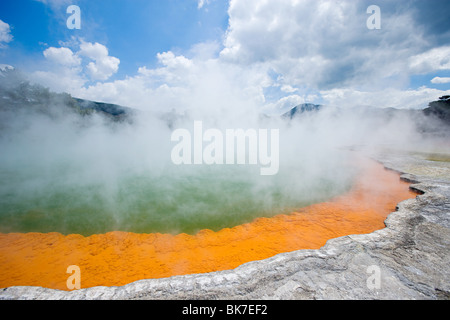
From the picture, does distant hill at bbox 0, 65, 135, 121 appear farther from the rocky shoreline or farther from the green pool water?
the rocky shoreline

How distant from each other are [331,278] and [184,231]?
3046mm

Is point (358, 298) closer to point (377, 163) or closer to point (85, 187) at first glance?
point (85, 187)

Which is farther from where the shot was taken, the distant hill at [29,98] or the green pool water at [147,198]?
the distant hill at [29,98]

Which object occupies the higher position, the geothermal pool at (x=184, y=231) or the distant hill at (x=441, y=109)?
the distant hill at (x=441, y=109)

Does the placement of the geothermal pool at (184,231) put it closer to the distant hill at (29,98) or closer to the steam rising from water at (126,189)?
the steam rising from water at (126,189)

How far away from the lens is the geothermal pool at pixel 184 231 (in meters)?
2.88

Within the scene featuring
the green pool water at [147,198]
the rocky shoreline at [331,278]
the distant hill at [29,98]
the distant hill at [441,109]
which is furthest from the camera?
the distant hill at [441,109]

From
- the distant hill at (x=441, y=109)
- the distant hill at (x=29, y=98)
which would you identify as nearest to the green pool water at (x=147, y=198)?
the distant hill at (x=29, y=98)

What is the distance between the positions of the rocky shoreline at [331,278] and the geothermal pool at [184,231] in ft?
2.43

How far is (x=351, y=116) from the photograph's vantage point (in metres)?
28.5

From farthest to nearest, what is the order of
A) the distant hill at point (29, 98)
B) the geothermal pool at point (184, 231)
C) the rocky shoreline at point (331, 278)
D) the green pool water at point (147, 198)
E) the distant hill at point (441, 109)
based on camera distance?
1. the distant hill at point (441, 109)
2. the distant hill at point (29, 98)
3. the green pool water at point (147, 198)
4. the geothermal pool at point (184, 231)
5. the rocky shoreline at point (331, 278)

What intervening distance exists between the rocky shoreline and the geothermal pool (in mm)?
741

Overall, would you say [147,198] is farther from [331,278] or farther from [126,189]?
[331,278]

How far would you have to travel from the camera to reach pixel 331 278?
1996mm
